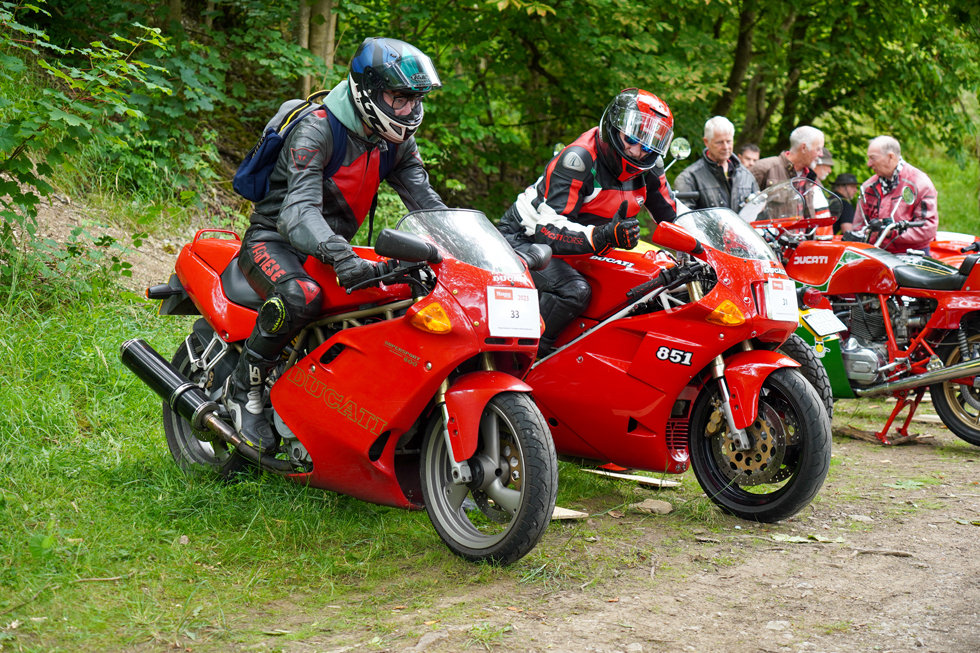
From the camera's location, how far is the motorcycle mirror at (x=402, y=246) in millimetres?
3441

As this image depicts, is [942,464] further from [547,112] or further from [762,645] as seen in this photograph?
[547,112]

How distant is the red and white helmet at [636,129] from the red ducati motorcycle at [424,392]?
1200mm

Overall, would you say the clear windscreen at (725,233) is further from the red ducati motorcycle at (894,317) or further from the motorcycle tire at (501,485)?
the red ducati motorcycle at (894,317)

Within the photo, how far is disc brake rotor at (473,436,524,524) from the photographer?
3621 millimetres

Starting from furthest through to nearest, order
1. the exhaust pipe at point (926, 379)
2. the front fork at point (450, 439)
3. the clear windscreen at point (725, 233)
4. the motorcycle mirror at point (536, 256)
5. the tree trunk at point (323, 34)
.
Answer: the tree trunk at point (323, 34) → the exhaust pipe at point (926, 379) → the clear windscreen at point (725, 233) → the motorcycle mirror at point (536, 256) → the front fork at point (450, 439)

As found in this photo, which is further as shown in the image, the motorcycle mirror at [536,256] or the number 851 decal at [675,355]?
the number 851 decal at [675,355]

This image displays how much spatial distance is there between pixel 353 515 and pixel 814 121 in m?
11.9

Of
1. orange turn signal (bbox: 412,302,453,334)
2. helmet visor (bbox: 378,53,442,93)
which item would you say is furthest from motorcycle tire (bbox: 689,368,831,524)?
helmet visor (bbox: 378,53,442,93)

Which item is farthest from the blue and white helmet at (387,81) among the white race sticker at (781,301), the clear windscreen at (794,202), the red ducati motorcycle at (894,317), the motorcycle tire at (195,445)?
the red ducati motorcycle at (894,317)

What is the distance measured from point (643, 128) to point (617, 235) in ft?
2.36

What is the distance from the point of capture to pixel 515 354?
3820mm

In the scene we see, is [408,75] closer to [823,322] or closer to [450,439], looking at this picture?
[450,439]

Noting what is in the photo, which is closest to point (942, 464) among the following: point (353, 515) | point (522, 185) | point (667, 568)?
point (667, 568)

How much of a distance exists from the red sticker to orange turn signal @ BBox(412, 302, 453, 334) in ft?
2.90
